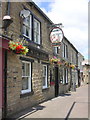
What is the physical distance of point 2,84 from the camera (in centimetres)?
650

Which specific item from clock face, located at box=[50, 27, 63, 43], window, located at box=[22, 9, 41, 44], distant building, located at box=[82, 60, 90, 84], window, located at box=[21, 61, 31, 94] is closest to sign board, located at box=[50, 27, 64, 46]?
clock face, located at box=[50, 27, 63, 43]

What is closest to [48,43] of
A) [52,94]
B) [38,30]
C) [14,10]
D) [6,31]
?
[38,30]

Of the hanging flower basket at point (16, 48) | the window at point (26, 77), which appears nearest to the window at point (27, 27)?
the window at point (26, 77)

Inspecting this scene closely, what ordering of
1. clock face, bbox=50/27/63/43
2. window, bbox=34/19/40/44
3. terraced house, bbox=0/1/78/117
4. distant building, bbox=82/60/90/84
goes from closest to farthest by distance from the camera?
terraced house, bbox=0/1/78/117 → window, bbox=34/19/40/44 → clock face, bbox=50/27/63/43 → distant building, bbox=82/60/90/84

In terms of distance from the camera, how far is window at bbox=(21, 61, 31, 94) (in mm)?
8562

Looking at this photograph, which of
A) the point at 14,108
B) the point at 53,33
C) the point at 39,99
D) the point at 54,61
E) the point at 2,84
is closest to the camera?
the point at 2,84

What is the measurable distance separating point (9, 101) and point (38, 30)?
5233 millimetres

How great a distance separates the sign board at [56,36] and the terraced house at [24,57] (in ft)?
1.36

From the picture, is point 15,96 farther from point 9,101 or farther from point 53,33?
point 53,33

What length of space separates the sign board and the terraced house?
16.3 inches

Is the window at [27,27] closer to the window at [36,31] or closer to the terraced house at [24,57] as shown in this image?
the terraced house at [24,57]

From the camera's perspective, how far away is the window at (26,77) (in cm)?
856

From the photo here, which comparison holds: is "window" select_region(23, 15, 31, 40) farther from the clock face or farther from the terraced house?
the clock face

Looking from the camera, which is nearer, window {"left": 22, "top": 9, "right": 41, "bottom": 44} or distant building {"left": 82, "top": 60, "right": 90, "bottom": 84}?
window {"left": 22, "top": 9, "right": 41, "bottom": 44}
